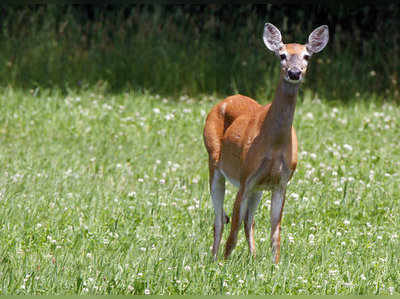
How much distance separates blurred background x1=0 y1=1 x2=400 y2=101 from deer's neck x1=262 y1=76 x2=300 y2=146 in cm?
717

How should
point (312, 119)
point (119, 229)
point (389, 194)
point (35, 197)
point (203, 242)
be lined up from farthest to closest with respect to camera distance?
point (312, 119)
point (389, 194)
point (35, 197)
point (119, 229)
point (203, 242)

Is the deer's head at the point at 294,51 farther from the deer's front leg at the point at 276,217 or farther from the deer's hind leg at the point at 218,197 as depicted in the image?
Result: the deer's hind leg at the point at 218,197

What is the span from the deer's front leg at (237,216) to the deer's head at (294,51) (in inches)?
39.3

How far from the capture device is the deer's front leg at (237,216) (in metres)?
5.72

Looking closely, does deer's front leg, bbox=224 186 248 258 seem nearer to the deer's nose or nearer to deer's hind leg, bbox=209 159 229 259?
deer's hind leg, bbox=209 159 229 259

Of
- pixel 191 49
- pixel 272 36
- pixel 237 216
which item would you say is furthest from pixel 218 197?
pixel 191 49

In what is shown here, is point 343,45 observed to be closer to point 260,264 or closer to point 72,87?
point 72,87

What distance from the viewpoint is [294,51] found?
A: 17.3 feet

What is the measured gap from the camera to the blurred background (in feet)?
43.2

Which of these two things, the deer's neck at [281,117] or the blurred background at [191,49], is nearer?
the deer's neck at [281,117]

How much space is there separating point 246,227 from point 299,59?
177 cm

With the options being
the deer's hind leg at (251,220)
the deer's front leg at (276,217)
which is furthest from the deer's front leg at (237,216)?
the deer's hind leg at (251,220)

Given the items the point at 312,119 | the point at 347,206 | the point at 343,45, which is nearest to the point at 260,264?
the point at 347,206

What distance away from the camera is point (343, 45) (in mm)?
15047
